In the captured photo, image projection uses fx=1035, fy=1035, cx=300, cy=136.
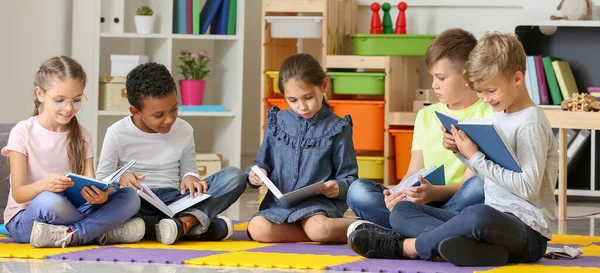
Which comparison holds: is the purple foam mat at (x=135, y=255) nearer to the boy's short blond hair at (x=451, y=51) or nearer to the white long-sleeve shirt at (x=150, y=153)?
the white long-sleeve shirt at (x=150, y=153)

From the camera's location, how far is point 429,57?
99.6 inches

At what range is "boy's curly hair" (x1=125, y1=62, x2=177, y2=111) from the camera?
2.68m

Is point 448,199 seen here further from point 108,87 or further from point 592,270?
point 108,87

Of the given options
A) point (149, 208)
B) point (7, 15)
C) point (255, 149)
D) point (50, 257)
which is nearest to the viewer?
point (50, 257)

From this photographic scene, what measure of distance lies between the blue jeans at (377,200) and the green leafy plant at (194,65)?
80.5 inches

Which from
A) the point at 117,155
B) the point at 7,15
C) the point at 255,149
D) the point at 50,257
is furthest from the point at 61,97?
the point at 255,149

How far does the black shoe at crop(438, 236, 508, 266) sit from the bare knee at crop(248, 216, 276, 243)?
0.64m

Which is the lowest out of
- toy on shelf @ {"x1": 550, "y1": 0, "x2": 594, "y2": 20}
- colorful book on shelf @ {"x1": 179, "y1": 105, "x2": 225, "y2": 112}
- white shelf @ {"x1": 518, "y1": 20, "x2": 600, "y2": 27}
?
colorful book on shelf @ {"x1": 179, "y1": 105, "x2": 225, "y2": 112}

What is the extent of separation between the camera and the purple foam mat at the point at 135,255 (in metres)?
2.24

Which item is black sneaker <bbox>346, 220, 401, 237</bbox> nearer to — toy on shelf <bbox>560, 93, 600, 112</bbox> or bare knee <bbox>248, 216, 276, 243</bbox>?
bare knee <bbox>248, 216, 276, 243</bbox>

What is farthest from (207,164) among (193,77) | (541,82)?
(541,82)

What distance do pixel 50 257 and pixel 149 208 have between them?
444 millimetres

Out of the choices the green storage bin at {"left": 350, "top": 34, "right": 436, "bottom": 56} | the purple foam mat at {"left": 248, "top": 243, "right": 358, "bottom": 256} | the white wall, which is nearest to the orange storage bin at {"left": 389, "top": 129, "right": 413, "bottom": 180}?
the green storage bin at {"left": 350, "top": 34, "right": 436, "bottom": 56}

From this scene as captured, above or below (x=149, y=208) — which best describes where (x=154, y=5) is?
above
